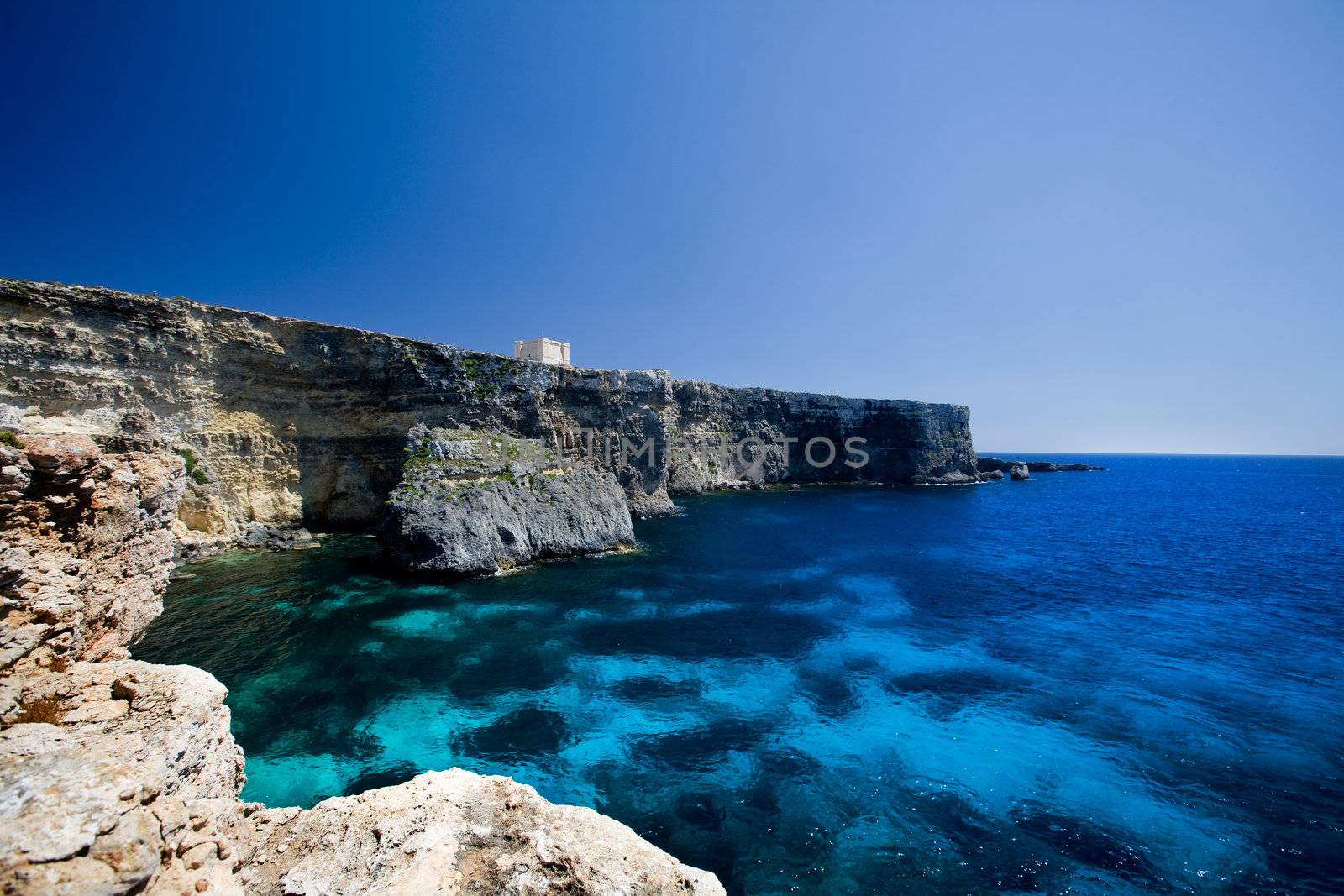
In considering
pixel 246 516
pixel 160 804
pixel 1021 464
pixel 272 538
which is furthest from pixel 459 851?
pixel 1021 464

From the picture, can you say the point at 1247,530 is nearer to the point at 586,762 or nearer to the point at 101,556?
the point at 586,762

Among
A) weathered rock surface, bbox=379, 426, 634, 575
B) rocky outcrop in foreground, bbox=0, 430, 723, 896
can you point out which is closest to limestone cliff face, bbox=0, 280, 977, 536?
weathered rock surface, bbox=379, 426, 634, 575

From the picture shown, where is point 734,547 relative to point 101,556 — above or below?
below

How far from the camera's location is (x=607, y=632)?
1902cm

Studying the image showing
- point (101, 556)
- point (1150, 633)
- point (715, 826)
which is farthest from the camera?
point (1150, 633)

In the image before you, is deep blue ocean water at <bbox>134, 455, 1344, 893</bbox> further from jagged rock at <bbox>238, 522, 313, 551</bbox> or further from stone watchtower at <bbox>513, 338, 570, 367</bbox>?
stone watchtower at <bbox>513, 338, 570, 367</bbox>

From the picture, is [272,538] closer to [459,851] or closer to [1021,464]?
[459,851]

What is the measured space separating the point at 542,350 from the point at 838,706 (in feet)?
151

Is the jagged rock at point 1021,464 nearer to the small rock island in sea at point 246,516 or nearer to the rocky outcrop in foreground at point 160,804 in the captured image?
the small rock island in sea at point 246,516

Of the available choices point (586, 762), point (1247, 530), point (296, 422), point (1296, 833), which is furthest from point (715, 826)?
point (1247, 530)

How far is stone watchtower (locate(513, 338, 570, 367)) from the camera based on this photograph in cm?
5291

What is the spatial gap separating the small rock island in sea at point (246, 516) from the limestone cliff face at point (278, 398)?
0.37 ft

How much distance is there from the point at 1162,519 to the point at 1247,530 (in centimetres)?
656

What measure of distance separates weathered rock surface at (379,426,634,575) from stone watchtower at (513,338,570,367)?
22424 millimetres
